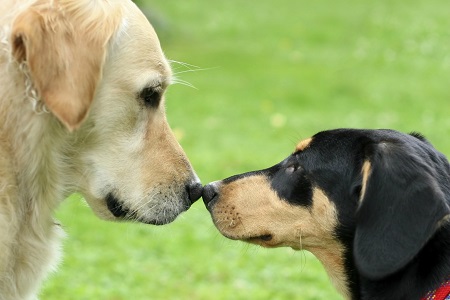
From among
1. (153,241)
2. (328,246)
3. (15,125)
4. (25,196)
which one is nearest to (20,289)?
(25,196)

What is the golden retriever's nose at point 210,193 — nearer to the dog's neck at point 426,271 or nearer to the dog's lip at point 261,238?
the dog's lip at point 261,238

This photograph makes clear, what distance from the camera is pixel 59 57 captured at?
346cm

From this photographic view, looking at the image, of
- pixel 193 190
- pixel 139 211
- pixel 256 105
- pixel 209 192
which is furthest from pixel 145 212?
pixel 256 105

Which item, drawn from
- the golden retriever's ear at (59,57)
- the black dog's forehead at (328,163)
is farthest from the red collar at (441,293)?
the golden retriever's ear at (59,57)

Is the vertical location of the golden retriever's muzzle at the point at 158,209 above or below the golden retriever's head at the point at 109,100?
below

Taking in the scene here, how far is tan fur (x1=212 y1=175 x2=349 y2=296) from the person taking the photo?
4453 millimetres

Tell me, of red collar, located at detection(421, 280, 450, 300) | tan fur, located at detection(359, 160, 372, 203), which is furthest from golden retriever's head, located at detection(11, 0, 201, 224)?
red collar, located at detection(421, 280, 450, 300)

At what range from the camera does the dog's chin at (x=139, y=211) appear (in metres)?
4.14

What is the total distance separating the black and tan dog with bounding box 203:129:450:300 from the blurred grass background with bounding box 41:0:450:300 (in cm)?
97

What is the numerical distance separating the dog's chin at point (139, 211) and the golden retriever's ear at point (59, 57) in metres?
0.75

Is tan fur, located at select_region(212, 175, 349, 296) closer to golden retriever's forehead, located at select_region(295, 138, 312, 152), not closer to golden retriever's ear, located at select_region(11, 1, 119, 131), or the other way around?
→ golden retriever's forehead, located at select_region(295, 138, 312, 152)

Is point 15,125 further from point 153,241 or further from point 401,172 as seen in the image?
point 153,241

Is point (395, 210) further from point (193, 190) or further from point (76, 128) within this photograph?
point (76, 128)

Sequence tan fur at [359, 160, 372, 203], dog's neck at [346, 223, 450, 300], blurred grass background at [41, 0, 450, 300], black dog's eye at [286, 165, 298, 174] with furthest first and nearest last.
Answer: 1. blurred grass background at [41, 0, 450, 300]
2. black dog's eye at [286, 165, 298, 174]
3. tan fur at [359, 160, 372, 203]
4. dog's neck at [346, 223, 450, 300]
